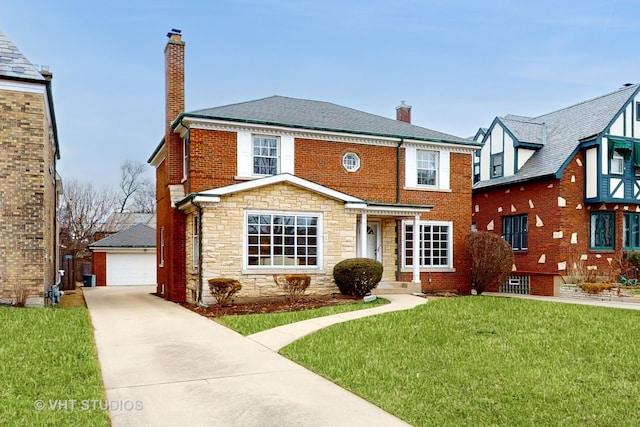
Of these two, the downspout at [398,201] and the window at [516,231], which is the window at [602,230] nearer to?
the window at [516,231]

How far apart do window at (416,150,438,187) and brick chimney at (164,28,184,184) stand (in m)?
8.50

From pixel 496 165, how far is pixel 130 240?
20.0m

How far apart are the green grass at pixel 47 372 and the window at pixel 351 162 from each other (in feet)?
33.7

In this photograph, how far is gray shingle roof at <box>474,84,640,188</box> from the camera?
22.4 m

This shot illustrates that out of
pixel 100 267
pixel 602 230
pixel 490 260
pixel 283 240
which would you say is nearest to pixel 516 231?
pixel 602 230

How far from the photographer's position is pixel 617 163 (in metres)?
22.3

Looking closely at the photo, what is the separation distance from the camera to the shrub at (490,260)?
1944 cm

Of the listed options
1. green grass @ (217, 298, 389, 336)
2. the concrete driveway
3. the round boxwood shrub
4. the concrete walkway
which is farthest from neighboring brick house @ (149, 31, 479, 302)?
the concrete driveway

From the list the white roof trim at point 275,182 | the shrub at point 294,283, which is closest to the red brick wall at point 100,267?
the white roof trim at point 275,182

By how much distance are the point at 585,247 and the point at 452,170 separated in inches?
244

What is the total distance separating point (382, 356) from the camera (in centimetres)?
869

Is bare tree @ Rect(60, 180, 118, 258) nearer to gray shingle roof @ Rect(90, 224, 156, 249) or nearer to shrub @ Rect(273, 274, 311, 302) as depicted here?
gray shingle roof @ Rect(90, 224, 156, 249)

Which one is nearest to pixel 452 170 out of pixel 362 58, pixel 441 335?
pixel 362 58

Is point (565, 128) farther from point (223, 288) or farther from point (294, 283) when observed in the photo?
point (223, 288)
